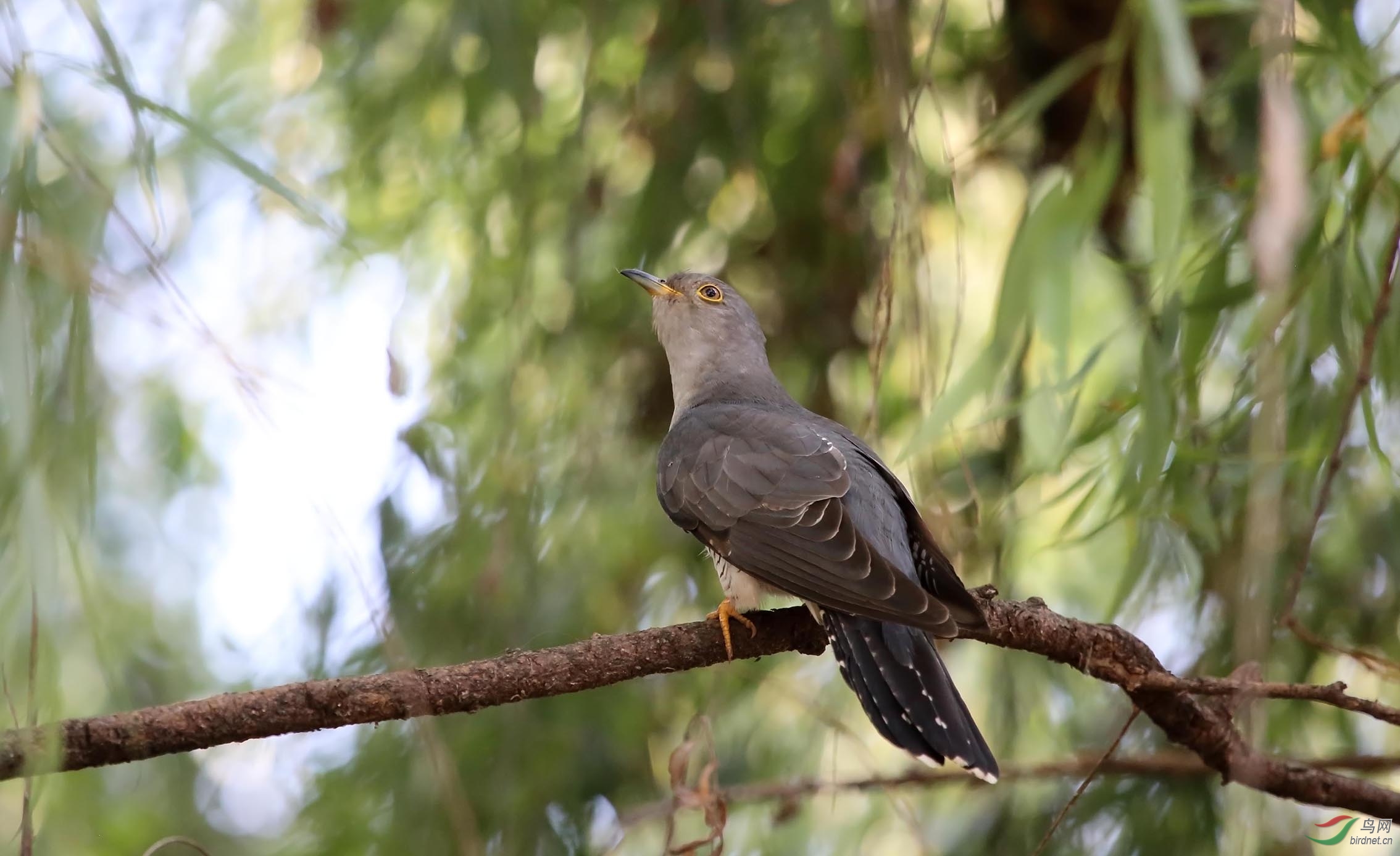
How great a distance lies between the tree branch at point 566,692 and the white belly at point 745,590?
17 centimetres

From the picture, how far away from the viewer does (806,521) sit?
2893 millimetres

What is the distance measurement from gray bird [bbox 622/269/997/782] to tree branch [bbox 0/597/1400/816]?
0.59 feet

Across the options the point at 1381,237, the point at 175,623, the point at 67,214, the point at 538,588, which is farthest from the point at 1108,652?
the point at 175,623

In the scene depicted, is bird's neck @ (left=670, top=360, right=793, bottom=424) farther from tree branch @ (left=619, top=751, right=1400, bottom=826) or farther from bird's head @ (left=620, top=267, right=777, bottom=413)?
tree branch @ (left=619, top=751, right=1400, bottom=826)

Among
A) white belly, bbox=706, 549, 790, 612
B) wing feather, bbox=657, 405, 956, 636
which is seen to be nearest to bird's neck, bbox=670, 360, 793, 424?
wing feather, bbox=657, 405, 956, 636

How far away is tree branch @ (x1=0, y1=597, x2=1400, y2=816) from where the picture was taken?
1.73 metres

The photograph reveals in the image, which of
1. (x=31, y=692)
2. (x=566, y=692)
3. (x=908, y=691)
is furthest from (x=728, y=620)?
(x=31, y=692)

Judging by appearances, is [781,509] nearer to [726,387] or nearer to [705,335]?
[726,387]

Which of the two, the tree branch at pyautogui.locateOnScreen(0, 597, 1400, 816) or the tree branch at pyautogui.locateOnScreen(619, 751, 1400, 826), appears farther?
the tree branch at pyautogui.locateOnScreen(619, 751, 1400, 826)

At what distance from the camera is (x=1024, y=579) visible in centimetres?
400

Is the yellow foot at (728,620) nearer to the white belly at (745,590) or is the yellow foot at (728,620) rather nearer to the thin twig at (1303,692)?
the white belly at (745,590)

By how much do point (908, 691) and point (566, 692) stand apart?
0.79 metres

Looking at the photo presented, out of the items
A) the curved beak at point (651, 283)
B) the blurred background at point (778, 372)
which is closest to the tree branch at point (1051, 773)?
the blurred background at point (778, 372)

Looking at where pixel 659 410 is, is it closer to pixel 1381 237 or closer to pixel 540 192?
pixel 540 192
